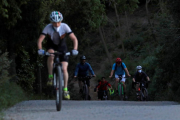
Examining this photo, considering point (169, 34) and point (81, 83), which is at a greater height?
point (169, 34)

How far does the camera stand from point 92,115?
31.3ft

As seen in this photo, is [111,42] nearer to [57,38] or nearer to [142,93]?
[142,93]

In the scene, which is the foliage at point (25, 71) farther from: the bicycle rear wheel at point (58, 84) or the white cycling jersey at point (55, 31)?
the bicycle rear wheel at point (58, 84)

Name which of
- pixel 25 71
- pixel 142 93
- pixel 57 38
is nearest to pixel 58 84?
pixel 57 38

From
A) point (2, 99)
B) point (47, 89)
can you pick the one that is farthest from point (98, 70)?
point (2, 99)

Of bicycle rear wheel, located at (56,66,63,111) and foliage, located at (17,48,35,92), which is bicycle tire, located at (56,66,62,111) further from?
foliage, located at (17,48,35,92)

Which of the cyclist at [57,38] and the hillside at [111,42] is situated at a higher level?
the hillside at [111,42]

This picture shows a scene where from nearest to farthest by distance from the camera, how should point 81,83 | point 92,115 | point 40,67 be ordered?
point 92,115
point 81,83
point 40,67

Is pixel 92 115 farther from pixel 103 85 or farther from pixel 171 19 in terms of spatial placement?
pixel 103 85

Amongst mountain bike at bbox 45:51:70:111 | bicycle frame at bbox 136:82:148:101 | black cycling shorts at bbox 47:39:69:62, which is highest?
black cycling shorts at bbox 47:39:69:62

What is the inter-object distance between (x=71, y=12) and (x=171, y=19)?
23.2ft

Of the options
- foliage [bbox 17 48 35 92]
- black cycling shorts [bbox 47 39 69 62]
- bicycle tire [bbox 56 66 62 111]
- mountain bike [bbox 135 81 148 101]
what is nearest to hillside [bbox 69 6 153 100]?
foliage [bbox 17 48 35 92]

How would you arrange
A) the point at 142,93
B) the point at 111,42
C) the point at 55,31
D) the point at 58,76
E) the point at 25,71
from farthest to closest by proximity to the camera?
the point at 111,42 < the point at 25,71 < the point at 142,93 < the point at 55,31 < the point at 58,76

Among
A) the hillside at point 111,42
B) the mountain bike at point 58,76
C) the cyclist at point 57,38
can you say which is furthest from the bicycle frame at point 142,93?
the hillside at point 111,42
